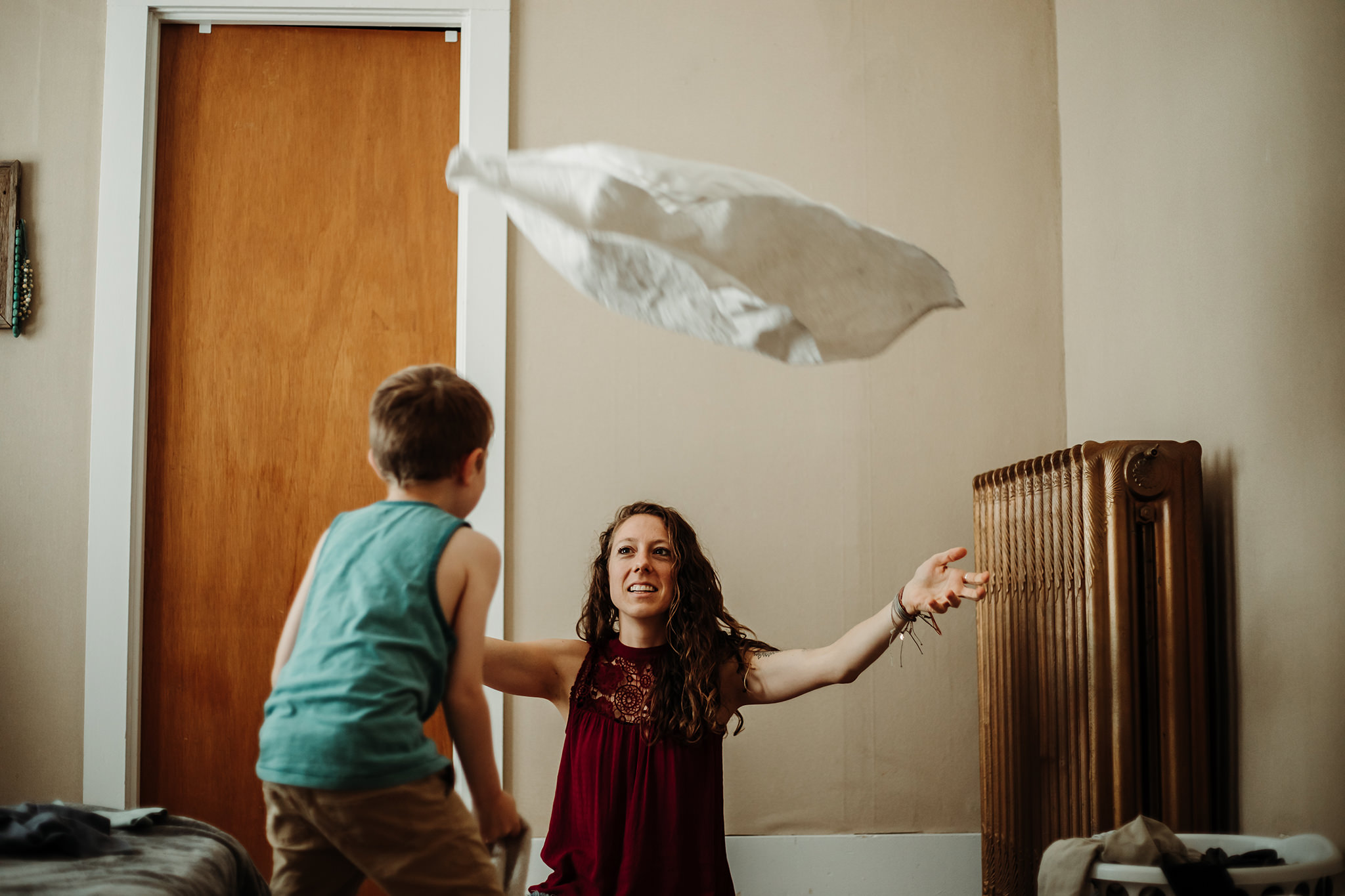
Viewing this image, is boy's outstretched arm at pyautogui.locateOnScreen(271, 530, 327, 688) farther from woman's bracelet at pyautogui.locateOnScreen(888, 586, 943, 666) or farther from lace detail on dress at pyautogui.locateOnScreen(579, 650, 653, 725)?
woman's bracelet at pyautogui.locateOnScreen(888, 586, 943, 666)

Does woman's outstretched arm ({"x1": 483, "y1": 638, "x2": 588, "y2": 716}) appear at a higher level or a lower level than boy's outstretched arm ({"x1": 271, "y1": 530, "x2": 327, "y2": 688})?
lower

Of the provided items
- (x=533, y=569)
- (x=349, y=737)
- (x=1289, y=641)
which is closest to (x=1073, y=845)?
(x=1289, y=641)

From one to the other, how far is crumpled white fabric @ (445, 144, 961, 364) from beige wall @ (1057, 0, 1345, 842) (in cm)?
59

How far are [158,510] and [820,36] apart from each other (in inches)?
75.6

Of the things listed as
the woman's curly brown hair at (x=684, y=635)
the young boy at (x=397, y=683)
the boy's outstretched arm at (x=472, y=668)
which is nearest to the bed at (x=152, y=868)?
the young boy at (x=397, y=683)

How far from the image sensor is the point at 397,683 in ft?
3.33

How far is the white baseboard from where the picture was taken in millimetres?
2082

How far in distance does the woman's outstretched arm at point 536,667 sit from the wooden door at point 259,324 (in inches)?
22.5

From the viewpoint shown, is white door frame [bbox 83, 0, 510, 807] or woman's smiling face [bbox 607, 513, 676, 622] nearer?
woman's smiling face [bbox 607, 513, 676, 622]

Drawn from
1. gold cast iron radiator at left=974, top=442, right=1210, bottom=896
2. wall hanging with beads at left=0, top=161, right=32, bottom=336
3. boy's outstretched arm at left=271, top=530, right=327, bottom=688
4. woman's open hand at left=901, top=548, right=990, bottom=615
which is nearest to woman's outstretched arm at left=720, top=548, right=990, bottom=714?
woman's open hand at left=901, top=548, right=990, bottom=615

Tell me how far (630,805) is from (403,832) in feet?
1.92

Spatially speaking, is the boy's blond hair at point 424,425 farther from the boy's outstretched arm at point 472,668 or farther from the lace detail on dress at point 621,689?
the lace detail on dress at point 621,689

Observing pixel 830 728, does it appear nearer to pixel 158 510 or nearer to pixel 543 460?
pixel 543 460

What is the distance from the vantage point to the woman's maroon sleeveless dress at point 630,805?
151 centimetres
